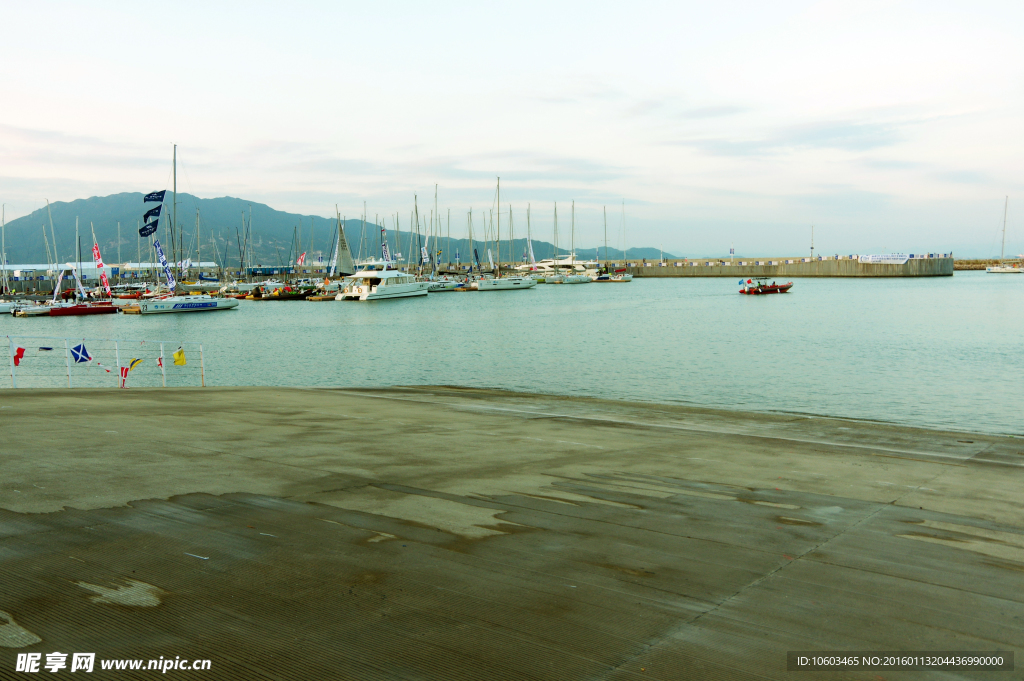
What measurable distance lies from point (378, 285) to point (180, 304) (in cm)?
2669

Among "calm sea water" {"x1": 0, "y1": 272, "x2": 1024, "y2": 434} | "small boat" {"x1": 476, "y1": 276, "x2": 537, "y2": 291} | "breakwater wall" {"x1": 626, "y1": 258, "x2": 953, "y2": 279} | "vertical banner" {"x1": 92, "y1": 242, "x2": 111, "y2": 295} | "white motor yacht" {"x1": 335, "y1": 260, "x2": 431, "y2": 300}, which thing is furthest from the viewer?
"breakwater wall" {"x1": 626, "y1": 258, "x2": 953, "y2": 279}

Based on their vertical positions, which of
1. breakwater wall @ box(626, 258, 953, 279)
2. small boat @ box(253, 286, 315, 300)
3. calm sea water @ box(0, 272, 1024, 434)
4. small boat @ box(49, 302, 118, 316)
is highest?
breakwater wall @ box(626, 258, 953, 279)

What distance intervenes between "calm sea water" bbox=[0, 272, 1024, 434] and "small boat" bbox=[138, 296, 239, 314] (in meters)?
1.92

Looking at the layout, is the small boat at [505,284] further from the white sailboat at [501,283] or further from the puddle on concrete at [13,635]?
the puddle on concrete at [13,635]

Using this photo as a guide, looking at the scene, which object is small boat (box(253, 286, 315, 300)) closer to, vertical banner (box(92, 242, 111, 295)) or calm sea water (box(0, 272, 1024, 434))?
vertical banner (box(92, 242, 111, 295))

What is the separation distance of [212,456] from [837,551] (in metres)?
7.94

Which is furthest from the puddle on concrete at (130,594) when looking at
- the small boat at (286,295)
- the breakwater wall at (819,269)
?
the breakwater wall at (819,269)

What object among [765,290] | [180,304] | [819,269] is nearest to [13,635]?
[180,304]

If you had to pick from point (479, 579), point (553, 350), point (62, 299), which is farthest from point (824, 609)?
point (62, 299)

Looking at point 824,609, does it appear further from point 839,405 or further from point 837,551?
point 839,405

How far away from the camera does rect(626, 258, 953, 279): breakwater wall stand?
15762cm

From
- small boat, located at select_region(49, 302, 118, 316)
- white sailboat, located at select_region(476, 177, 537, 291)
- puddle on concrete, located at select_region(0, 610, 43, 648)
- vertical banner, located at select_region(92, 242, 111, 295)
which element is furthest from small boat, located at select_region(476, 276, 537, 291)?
puddle on concrete, located at select_region(0, 610, 43, 648)

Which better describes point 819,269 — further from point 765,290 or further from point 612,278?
point 765,290

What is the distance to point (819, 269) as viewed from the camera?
165 m
